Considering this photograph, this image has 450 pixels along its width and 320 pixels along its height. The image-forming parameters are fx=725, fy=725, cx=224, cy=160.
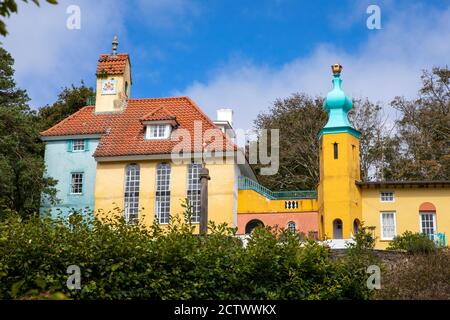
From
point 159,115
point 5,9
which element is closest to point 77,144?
point 159,115

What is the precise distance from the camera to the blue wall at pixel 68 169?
1448 inches

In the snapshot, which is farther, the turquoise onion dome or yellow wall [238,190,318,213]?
yellow wall [238,190,318,213]

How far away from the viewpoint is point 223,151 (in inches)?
1378

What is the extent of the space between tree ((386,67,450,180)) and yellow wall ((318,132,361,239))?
9626 millimetres

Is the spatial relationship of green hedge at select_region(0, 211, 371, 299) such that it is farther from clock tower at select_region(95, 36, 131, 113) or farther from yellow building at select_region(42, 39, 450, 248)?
clock tower at select_region(95, 36, 131, 113)

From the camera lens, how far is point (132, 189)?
1419 inches

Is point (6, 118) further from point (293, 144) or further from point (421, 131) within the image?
point (421, 131)

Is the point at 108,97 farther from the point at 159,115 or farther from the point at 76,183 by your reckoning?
the point at 76,183

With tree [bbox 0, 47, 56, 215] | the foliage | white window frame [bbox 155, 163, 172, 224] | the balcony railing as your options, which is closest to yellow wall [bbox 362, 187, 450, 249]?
the balcony railing

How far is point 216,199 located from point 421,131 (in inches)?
661

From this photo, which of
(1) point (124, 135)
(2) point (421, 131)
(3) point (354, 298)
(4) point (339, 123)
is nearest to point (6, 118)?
(1) point (124, 135)

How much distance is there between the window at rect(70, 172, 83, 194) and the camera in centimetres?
3722

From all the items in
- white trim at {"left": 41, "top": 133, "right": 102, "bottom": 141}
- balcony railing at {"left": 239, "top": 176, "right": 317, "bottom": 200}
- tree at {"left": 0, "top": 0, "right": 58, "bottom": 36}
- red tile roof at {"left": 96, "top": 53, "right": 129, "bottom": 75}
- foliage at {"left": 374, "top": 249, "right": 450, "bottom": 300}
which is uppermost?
red tile roof at {"left": 96, "top": 53, "right": 129, "bottom": 75}

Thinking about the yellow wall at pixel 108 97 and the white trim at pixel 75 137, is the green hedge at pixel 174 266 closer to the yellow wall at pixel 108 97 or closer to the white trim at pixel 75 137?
the white trim at pixel 75 137
